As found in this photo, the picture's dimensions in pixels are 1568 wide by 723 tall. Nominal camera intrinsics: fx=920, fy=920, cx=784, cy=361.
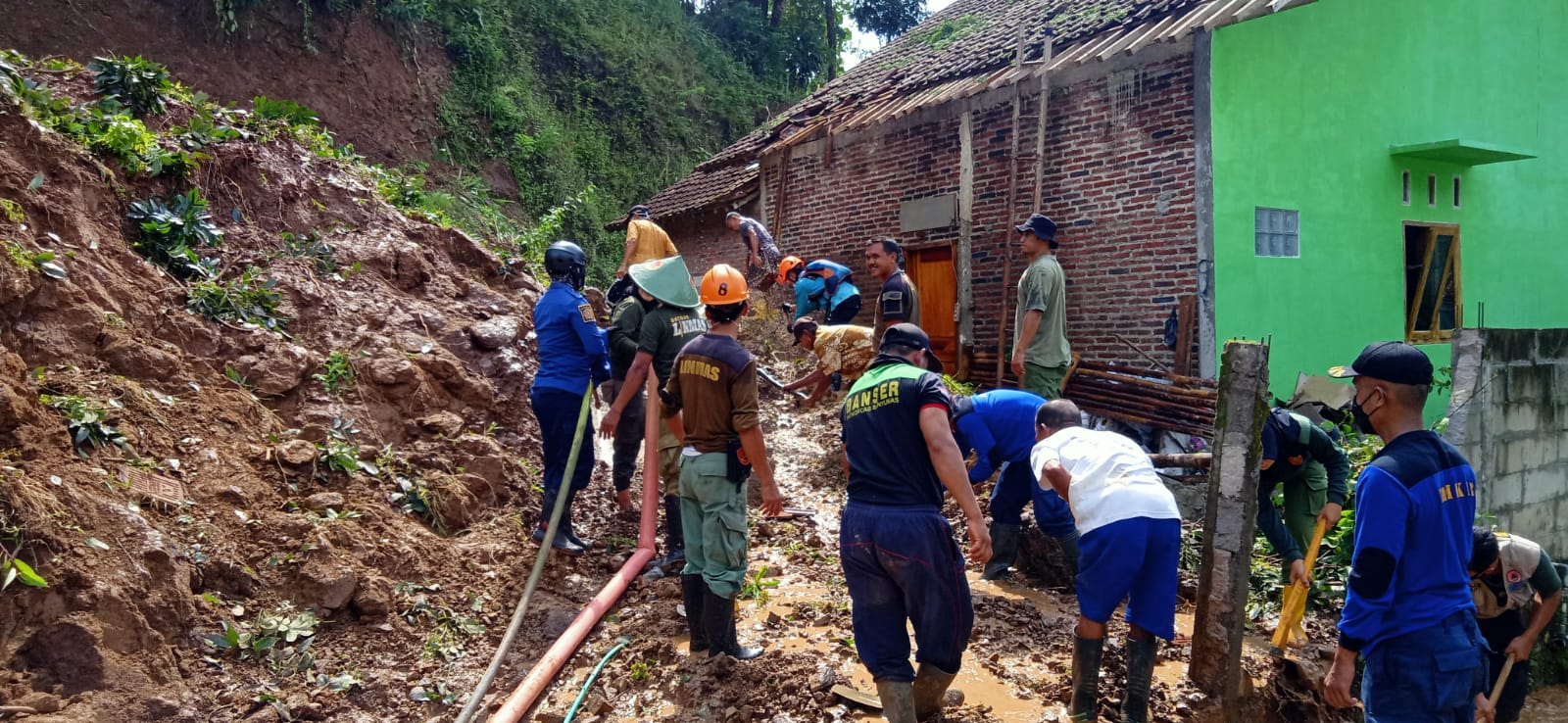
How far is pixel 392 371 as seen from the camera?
6.01 meters

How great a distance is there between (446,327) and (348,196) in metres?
1.49

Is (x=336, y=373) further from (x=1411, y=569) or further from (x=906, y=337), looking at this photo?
(x=1411, y=569)

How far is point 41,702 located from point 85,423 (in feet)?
5.01

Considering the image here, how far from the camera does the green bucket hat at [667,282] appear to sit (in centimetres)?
504

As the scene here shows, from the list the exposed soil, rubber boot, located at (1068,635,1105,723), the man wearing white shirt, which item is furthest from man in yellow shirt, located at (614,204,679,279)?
the exposed soil

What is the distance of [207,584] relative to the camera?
13.7 feet

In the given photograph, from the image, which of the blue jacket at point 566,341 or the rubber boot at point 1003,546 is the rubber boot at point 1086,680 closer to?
the rubber boot at point 1003,546

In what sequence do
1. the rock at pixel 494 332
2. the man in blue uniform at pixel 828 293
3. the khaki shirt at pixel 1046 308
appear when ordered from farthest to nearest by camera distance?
the man in blue uniform at pixel 828 293 < the rock at pixel 494 332 < the khaki shirt at pixel 1046 308

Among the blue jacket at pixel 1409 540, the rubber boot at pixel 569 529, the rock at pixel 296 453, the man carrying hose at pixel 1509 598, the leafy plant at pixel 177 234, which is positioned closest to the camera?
the blue jacket at pixel 1409 540

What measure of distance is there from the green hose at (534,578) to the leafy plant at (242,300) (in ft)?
7.25

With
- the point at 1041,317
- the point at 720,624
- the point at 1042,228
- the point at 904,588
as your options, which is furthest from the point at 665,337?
the point at 1042,228

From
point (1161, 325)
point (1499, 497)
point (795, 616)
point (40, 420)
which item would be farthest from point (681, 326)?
point (1499, 497)

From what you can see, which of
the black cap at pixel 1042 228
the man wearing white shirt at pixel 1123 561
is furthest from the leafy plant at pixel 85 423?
the black cap at pixel 1042 228

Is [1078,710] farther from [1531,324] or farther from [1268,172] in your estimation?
[1531,324]
